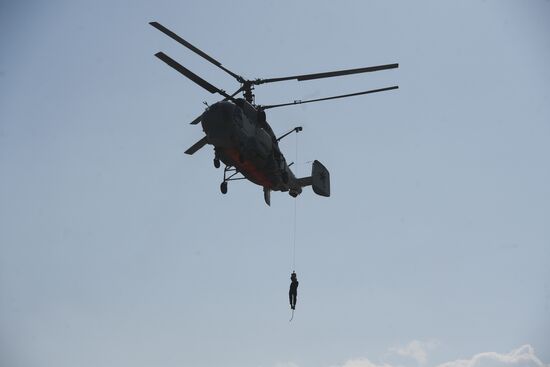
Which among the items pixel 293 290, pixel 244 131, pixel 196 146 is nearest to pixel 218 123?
pixel 244 131

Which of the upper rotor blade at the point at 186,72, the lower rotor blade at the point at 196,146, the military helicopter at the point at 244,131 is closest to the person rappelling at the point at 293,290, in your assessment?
the military helicopter at the point at 244,131

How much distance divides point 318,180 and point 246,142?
9.09m

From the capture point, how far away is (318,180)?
45125mm

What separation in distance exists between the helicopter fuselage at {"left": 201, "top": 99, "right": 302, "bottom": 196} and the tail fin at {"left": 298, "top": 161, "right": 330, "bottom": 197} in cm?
251

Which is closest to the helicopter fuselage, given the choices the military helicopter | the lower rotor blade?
the military helicopter

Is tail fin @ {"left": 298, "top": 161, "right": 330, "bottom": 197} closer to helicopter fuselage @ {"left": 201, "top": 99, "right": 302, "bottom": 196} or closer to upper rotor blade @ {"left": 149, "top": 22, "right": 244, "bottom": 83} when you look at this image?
helicopter fuselage @ {"left": 201, "top": 99, "right": 302, "bottom": 196}

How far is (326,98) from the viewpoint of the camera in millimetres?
38594

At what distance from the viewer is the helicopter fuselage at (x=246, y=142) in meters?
35.7

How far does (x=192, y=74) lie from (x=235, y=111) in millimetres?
2335

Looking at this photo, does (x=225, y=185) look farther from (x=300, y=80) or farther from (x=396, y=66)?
(x=396, y=66)

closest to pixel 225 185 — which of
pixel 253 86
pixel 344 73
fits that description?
pixel 253 86

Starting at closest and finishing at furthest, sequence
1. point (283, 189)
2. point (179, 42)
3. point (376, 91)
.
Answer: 1. point (179, 42)
2. point (376, 91)
3. point (283, 189)

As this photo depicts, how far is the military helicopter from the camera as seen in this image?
35562mm

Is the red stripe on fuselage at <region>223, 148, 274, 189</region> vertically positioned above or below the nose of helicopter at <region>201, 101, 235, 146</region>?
below
